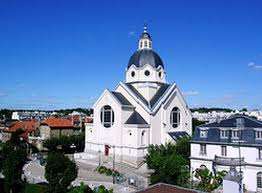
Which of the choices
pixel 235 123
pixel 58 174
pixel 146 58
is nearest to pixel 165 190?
pixel 58 174

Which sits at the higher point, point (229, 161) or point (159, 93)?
point (159, 93)

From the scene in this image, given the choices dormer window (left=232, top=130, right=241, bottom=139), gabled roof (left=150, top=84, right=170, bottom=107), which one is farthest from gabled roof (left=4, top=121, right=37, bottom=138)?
dormer window (left=232, top=130, right=241, bottom=139)

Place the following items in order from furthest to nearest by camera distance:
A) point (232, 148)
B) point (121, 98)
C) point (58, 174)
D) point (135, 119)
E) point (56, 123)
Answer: point (56, 123)
point (121, 98)
point (135, 119)
point (232, 148)
point (58, 174)

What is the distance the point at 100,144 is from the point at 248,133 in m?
24.6

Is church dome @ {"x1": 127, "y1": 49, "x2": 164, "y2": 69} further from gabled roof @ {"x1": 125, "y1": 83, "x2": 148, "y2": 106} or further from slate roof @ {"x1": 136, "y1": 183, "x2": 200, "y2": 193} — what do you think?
slate roof @ {"x1": 136, "y1": 183, "x2": 200, "y2": 193}

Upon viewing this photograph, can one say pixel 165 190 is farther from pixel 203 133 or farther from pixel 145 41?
pixel 145 41

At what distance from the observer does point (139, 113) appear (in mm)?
53531

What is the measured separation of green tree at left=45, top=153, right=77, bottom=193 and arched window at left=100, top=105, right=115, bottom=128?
25.4 meters

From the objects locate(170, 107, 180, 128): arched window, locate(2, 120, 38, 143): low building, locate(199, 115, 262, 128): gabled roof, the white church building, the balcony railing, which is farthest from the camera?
locate(2, 120, 38, 143): low building

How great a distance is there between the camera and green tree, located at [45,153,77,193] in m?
27.8

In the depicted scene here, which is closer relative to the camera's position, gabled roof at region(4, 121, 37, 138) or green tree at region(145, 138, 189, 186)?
green tree at region(145, 138, 189, 186)

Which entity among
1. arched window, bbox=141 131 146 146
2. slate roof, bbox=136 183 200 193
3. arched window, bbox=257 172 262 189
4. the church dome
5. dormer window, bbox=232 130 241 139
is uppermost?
the church dome

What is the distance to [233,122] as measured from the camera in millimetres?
38469

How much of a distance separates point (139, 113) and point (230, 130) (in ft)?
59.4
